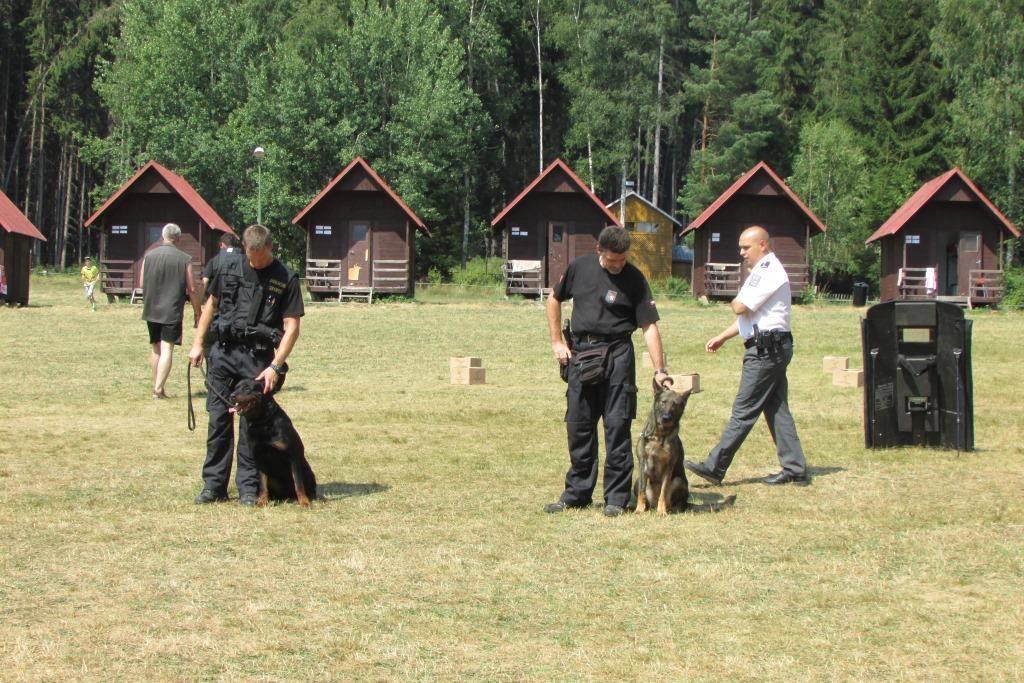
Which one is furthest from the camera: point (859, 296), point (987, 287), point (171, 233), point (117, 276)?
point (117, 276)

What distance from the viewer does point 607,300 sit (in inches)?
302

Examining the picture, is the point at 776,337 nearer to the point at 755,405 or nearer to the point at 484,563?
the point at 755,405

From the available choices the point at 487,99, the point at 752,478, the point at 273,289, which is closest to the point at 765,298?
the point at 752,478

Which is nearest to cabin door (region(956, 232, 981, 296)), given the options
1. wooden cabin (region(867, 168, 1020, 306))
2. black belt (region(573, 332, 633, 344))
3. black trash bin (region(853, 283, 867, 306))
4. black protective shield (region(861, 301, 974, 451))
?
wooden cabin (region(867, 168, 1020, 306))

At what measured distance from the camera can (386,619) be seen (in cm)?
557

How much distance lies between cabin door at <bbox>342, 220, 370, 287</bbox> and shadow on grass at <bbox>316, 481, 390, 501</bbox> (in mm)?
32785

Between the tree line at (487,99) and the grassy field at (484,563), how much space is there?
41.4 metres

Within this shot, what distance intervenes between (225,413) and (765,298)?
3.86 m

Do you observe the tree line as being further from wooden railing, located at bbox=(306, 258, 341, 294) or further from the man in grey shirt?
the man in grey shirt

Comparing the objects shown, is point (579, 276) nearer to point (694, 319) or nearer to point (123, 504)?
point (123, 504)

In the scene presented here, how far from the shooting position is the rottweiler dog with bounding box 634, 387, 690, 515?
305 inches

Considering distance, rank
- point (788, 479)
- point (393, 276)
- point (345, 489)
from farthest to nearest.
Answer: point (393, 276)
point (788, 479)
point (345, 489)

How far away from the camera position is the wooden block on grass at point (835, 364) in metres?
17.2

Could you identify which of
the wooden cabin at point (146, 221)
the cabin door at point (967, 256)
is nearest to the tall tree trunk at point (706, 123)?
the cabin door at point (967, 256)
